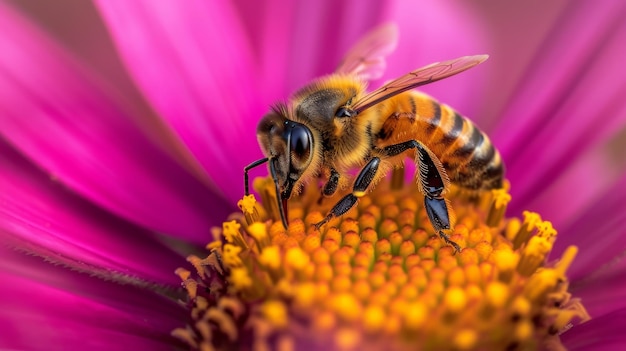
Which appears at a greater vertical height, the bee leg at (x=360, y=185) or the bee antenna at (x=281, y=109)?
the bee antenna at (x=281, y=109)

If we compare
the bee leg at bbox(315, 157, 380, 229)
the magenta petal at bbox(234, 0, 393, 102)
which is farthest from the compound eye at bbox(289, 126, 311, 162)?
the magenta petal at bbox(234, 0, 393, 102)

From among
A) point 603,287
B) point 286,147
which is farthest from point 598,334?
point 286,147

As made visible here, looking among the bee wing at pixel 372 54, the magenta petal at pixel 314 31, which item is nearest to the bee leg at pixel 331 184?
the bee wing at pixel 372 54

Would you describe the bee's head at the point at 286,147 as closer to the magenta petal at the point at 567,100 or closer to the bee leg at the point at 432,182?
the bee leg at the point at 432,182

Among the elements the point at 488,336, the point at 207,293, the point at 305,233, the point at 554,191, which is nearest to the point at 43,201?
the point at 207,293

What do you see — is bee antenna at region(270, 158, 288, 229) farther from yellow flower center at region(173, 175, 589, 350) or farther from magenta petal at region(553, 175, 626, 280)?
magenta petal at region(553, 175, 626, 280)

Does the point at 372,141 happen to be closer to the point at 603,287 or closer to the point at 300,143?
the point at 300,143
